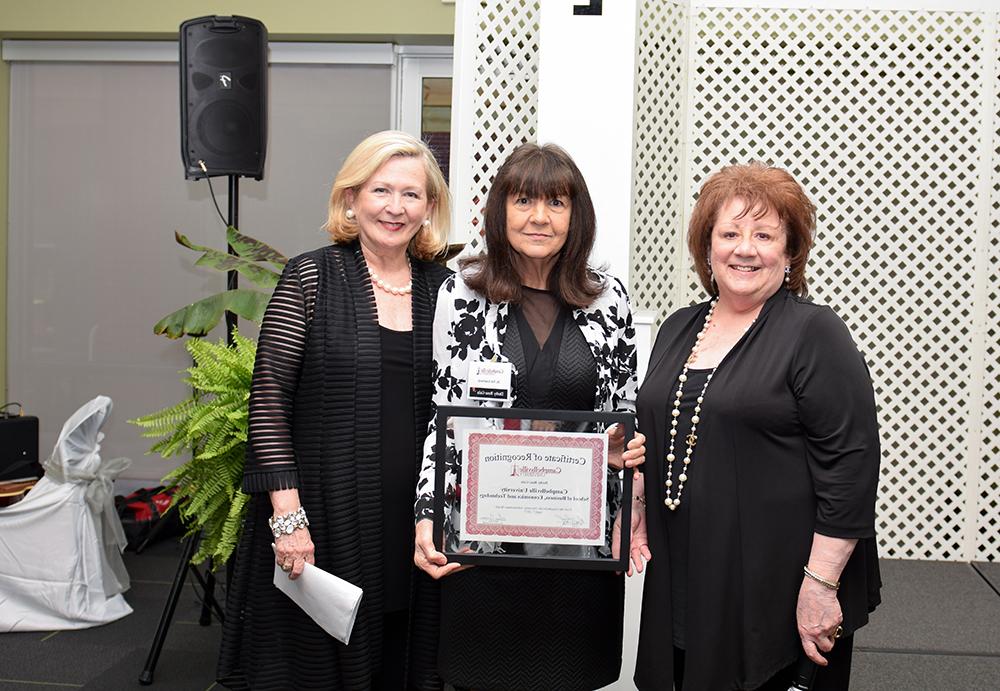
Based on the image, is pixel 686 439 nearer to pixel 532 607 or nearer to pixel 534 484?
pixel 534 484

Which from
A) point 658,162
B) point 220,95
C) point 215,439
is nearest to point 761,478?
point 215,439

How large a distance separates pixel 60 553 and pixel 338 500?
2452 millimetres

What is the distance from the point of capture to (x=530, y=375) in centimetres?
194

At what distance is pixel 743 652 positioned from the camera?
176 cm

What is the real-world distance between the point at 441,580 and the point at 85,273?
5033mm

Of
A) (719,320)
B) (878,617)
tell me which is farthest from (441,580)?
(878,617)

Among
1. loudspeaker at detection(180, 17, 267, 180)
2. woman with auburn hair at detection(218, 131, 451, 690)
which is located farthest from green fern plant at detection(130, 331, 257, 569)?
loudspeaker at detection(180, 17, 267, 180)

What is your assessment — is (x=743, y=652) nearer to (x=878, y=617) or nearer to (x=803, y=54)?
(x=878, y=617)

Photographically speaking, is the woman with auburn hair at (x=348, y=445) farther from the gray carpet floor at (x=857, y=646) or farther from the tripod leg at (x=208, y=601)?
the tripod leg at (x=208, y=601)

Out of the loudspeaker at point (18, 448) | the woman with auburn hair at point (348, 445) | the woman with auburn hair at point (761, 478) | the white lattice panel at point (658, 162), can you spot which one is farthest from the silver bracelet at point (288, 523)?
the loudspeaker at point (18, 448)

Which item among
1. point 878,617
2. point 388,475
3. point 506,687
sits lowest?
point 878,617

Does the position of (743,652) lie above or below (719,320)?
below

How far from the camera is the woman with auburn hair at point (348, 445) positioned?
2.06 meters

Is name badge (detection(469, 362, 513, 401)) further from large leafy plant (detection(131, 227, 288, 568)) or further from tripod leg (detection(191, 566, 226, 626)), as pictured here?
tripod leg (detection(191, 566, 226, 626))
